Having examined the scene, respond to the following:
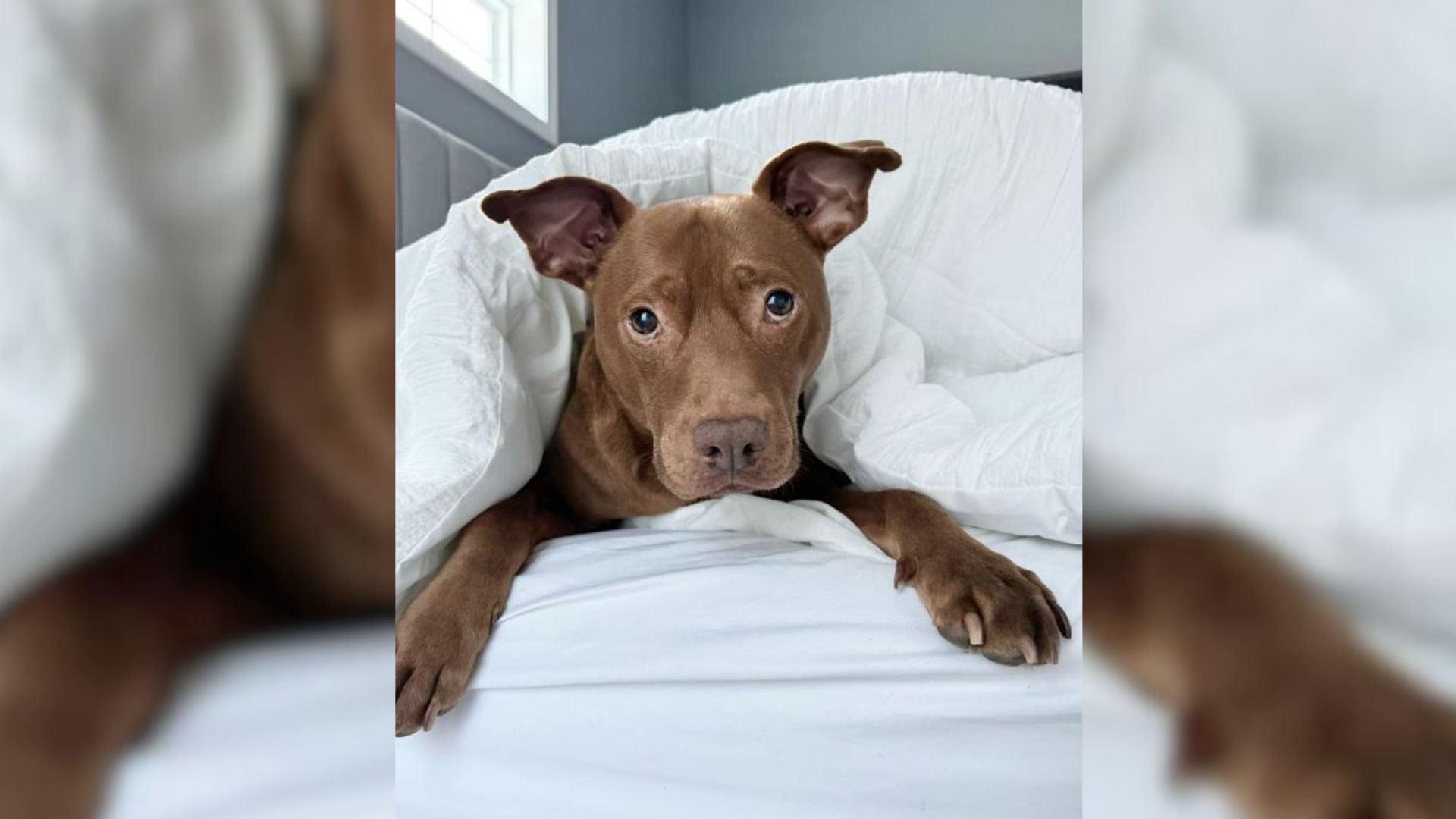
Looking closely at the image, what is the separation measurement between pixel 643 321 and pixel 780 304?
0.16 meters

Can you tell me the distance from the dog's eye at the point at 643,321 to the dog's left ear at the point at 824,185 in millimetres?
216

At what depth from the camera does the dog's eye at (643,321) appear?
2.88ft

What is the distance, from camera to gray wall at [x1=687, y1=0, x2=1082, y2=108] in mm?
882

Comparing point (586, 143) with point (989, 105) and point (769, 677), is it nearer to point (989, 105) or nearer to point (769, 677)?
point (989, 105)

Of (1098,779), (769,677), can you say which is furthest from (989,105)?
(1098,779)

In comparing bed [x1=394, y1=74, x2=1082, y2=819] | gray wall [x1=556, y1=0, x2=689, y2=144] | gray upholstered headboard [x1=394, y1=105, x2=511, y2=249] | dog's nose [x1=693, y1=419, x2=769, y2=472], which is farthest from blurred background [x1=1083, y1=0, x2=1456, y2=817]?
gray wall [x1=556, y1=0, x2=689, y2=144]

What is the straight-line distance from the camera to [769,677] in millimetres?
589

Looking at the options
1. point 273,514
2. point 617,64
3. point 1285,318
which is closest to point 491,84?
point 617,64

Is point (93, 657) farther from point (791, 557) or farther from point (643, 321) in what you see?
point (643, 321)

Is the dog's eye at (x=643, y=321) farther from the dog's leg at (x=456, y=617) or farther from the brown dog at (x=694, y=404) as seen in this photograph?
the dog's leg at (x=456, y=617)

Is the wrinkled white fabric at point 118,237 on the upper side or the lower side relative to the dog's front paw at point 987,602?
upper

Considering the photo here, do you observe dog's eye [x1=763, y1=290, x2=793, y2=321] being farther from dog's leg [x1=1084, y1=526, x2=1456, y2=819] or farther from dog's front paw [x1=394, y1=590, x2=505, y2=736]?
dog's leg [x1=1084, y1=526, x2=1456, y2=819]

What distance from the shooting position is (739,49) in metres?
0.98

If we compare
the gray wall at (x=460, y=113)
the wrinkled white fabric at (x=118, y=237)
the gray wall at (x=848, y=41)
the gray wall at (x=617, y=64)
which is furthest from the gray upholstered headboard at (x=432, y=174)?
the wrinkled white fabric at (x=118, y=237)
